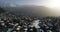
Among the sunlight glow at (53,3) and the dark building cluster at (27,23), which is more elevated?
the sunlight glow at (53,3)

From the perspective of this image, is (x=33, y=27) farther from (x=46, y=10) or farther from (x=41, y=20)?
(x=46, y=10)

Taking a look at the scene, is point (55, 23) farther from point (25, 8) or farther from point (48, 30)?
point (25, 8)

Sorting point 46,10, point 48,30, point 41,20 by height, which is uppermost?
point 46,10

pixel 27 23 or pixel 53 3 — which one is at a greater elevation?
pixel 53 3

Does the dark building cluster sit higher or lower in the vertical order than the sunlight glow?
lower

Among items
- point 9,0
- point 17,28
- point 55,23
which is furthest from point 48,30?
point 9,0

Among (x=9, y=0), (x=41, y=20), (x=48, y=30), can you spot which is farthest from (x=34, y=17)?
(x=9, y=0)

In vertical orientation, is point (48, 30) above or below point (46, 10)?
below
